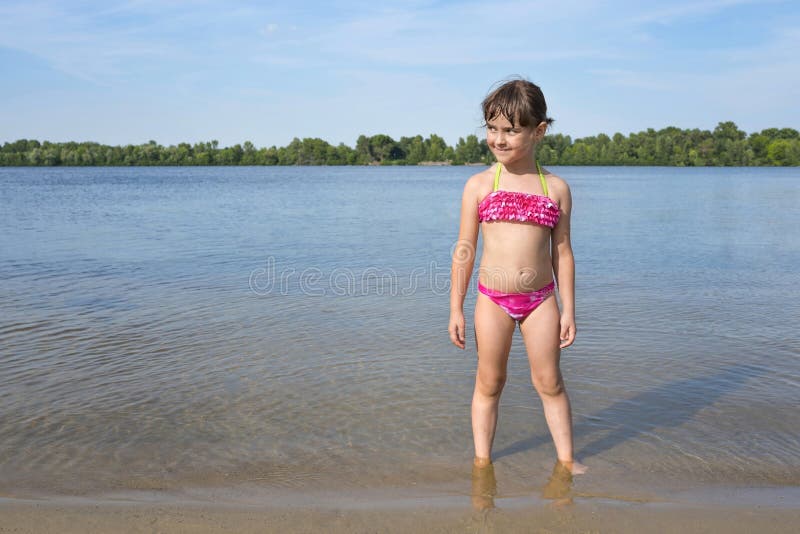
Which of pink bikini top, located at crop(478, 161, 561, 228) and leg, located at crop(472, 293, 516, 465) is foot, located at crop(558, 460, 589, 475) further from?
pink bikini top, located at crop(478, 161, 561, 228)

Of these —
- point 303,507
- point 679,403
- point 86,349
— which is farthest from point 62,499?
point 679,403

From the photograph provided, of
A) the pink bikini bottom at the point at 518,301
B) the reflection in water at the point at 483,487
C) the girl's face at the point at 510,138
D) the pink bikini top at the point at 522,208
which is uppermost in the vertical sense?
the girl's face at the point at 510,138

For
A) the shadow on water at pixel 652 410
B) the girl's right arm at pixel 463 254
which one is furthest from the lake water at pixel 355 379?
the girl's right arm at pixel 463 254

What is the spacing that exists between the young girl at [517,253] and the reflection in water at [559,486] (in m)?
0.42

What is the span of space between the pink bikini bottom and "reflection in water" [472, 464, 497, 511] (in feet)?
3.14

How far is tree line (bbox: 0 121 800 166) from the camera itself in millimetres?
124938

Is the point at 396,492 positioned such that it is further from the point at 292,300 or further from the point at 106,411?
the point at 292,300

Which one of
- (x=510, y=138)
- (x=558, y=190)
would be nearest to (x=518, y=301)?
(x=558, y=190)

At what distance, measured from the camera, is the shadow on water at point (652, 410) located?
14.3 ft

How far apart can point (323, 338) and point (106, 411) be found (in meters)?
2.62

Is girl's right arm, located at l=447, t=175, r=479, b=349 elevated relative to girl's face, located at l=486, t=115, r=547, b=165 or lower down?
lower down

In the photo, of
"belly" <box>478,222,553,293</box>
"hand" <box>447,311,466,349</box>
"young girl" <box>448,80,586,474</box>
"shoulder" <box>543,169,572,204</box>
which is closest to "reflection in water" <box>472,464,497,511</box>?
"young girl" <box>448,80,586,474</box>

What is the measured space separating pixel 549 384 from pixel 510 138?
4.43 feet

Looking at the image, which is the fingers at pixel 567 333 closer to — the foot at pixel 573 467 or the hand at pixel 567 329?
the hand at pixel 567 329
